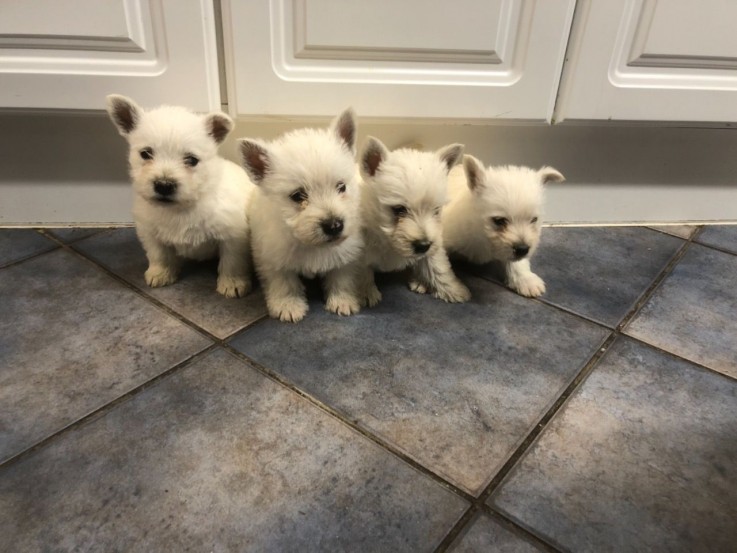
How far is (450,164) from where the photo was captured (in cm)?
138

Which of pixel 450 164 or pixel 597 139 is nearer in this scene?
pixel 450 164

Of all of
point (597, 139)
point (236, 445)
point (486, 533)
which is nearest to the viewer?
point (486, 533)

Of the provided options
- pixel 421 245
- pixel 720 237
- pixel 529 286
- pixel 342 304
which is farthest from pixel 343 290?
pixel 720 237

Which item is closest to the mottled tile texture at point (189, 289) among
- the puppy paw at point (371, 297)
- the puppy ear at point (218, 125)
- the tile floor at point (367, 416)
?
the tile floor at point (367, 416)

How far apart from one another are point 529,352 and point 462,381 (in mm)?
198

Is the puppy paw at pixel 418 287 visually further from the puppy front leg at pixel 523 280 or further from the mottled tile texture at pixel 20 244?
the mottled tile texture at pixel 20 244

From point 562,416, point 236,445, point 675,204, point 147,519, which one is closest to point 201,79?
point 236,445

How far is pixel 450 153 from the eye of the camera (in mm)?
1346

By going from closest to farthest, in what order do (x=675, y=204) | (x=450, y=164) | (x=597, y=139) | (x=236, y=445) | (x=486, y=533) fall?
1. (x=486, y=533)
2. (x=236, y=445)
3. (x=450, y=164)
4. (x=597, y=139)
5. (x=675, y=204)

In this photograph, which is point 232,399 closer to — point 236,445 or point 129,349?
point 236,445

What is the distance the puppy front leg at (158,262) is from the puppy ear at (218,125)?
1.02 feet

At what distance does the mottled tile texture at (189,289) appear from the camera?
1.38m

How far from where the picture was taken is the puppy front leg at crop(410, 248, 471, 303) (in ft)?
4.85

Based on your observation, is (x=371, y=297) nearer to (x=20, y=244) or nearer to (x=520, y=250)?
(x=520, y=250)
